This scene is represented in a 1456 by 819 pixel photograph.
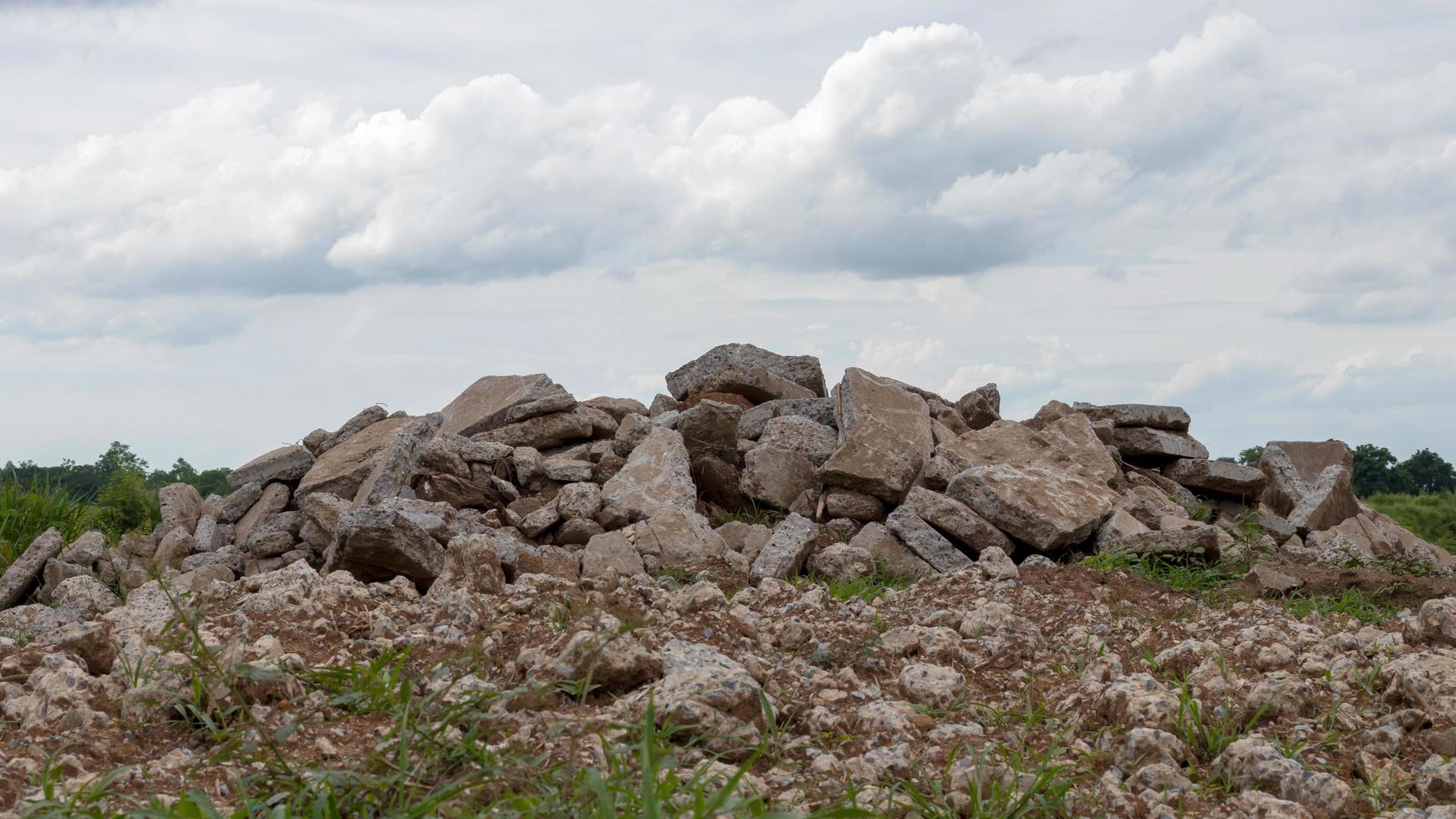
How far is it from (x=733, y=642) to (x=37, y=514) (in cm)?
921

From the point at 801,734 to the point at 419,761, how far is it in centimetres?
114

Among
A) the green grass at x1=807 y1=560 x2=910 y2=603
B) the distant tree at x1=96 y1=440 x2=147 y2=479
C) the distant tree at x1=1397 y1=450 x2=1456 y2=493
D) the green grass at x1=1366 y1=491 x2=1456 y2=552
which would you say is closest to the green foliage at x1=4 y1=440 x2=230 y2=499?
the distant tree at x1=96 y1=440 x2=147 y2=479

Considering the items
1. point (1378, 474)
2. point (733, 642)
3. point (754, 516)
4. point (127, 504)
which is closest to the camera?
point (733, 642)

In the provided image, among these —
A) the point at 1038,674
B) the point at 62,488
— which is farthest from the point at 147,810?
the point at 62,488

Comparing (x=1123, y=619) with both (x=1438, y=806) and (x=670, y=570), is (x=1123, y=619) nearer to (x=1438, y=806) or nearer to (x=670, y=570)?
(x=1438, y=806)

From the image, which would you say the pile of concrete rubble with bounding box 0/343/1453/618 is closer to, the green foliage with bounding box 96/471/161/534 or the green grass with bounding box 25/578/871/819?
the green foliage with bounding box 96/471/161/534

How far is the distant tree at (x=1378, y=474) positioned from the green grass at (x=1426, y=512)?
1.19 metres

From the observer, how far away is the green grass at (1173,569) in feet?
22.3

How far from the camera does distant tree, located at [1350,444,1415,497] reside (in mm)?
20625

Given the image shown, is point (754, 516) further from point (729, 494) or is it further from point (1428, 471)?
point (1428, 471)

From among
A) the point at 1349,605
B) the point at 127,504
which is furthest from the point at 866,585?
the point at 127,504

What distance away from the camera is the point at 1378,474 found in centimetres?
2078

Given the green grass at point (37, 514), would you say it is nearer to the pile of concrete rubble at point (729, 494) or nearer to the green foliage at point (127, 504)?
the green foliage at point (127, 504)

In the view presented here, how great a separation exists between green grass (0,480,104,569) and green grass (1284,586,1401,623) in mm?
9776
